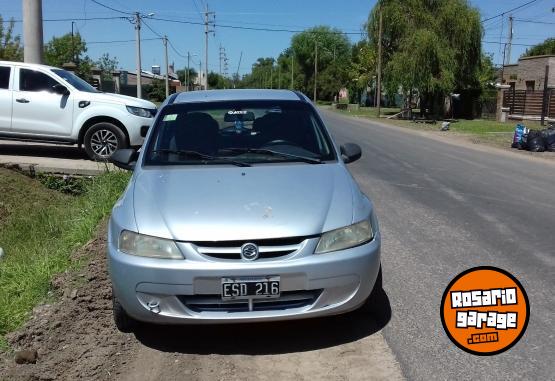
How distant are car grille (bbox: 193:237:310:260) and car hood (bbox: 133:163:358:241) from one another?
38 millimetres

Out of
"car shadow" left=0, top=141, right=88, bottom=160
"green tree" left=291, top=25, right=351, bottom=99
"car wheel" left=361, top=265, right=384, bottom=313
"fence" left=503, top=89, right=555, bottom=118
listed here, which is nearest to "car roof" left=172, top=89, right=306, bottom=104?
"car wheel" left=361, top=265, right=384, bottom=313

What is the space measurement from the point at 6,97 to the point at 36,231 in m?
4.20

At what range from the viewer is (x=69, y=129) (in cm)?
1085

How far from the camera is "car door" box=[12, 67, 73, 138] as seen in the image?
1083cm

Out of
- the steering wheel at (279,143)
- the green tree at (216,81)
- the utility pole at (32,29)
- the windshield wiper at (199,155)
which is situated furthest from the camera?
the green tree at (216,81)

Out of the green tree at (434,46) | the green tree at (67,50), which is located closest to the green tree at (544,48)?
the green tree at (434,46)

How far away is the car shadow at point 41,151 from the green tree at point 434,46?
2640 cm

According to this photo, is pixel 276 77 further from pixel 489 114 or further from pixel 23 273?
pixel 23 273

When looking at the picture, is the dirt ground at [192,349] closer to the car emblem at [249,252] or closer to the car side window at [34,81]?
the car emblem at [249,252]

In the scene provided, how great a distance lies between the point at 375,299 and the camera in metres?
4.59

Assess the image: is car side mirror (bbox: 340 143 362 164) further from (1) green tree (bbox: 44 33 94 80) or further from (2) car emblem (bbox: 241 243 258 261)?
(1) green tree (bbox: 44 33 94 80)

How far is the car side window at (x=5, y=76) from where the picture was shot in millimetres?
10844

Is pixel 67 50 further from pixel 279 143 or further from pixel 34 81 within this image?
pixel 279 143

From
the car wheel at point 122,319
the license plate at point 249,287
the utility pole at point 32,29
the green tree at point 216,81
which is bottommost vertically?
the car wheel at point 122,319
